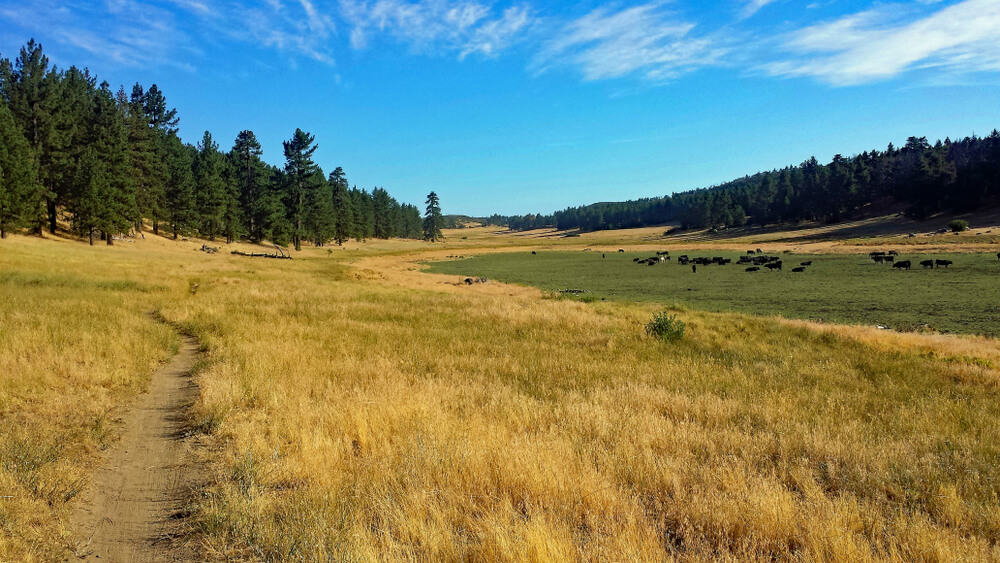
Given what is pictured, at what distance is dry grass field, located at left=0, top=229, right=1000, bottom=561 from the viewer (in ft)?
13.5

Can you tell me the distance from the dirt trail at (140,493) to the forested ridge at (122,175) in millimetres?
50689

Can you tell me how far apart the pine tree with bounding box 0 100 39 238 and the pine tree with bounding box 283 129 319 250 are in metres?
36.6

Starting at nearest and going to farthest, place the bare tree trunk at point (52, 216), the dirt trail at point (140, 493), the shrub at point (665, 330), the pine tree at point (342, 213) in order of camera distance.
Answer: the dirt trail at point (140, 493) < the shrub at point (665, 330) < the bare tree trunk at point (52, 216) < the pine tree at point (342, 213)

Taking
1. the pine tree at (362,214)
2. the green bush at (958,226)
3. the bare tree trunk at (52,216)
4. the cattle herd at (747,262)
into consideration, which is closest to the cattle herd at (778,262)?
the cattle herd at (747,262)

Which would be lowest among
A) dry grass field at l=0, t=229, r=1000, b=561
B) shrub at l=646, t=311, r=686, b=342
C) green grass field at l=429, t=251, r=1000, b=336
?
green grass field at l=429, t=251, r=1000, b=336

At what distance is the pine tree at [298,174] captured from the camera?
256 ft

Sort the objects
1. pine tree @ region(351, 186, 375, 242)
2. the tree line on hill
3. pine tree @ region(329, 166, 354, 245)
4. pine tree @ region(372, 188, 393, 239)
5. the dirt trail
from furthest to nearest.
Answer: pine tree @ region(372, 188, 393, 239) < pine tree @ region(351, 186, 375, 242) < pine tree @ region(329, 166, 354, 245) < the tree line on hill < the dirt trail

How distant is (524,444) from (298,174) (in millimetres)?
84004

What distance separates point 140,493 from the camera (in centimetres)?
502

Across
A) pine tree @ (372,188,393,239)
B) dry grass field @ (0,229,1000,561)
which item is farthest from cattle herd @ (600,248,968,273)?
pine tree @ (372,188,393,239)

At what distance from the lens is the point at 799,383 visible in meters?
10.7

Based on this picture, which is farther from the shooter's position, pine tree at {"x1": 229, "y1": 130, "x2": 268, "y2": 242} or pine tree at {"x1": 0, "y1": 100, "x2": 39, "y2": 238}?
pine tree at {"x1": 229, "y1": 130, "x2": 268, "y2": 242}

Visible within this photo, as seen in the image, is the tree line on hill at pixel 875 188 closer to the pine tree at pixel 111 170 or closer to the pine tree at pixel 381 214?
the pine tree at pixel 381 214

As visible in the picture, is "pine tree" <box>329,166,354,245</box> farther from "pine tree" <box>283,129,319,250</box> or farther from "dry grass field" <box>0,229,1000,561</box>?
"dry grass field" <box>0,229,1000,561</box>
